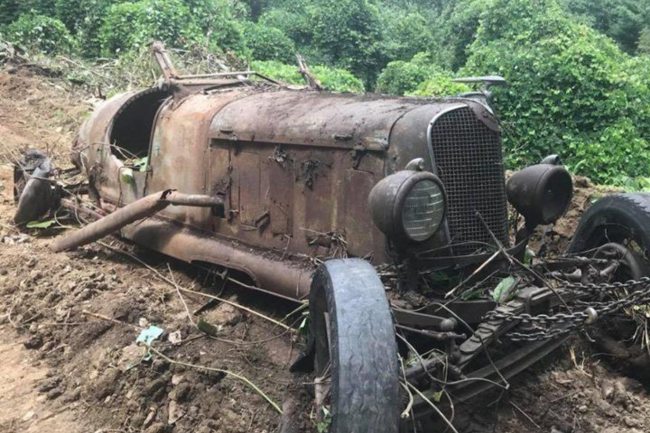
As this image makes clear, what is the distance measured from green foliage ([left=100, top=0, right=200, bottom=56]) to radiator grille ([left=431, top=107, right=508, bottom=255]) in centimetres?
1108

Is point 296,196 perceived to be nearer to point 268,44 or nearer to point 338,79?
point 338,79

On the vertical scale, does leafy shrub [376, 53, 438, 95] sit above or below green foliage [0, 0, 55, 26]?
below

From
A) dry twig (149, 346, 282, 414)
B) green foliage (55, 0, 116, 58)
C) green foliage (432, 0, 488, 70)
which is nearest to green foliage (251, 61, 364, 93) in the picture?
green foliage (55, 0, 116, 58)

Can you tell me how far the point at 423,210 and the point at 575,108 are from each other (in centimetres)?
768

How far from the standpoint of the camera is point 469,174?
407 cm

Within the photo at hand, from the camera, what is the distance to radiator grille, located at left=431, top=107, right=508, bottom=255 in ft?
13.1

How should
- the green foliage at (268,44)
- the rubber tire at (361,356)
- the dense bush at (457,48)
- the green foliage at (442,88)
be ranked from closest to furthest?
the rubber tire at (361,356)
the dense bush at (457,48)
the green foliage at (442,88)
the green foliage at (268,44)

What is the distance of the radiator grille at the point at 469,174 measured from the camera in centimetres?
Result: 399

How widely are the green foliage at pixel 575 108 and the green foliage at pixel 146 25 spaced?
7.09 meters

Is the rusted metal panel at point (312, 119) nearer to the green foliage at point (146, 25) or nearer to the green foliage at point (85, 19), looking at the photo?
the green foliage at point (146, 25)

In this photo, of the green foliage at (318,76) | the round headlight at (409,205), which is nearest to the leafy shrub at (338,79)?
the green foliage at (318,76)

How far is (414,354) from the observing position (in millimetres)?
3221

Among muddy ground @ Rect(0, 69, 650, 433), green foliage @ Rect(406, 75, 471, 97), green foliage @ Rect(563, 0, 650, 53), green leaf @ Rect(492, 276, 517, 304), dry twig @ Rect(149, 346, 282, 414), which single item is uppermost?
green foliage @ Rect(563, 0, 650, 53)

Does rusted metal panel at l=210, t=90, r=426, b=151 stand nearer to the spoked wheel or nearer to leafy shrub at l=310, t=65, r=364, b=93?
the spoked wheel
